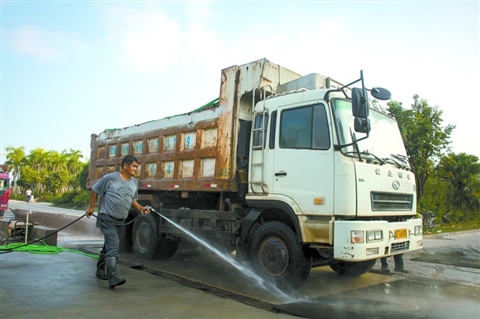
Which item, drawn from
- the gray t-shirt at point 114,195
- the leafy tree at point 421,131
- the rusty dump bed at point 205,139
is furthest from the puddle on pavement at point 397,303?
the leafy tree at point 421,131

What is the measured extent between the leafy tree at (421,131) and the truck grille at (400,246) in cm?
1030

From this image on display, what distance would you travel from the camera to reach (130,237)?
8.53m

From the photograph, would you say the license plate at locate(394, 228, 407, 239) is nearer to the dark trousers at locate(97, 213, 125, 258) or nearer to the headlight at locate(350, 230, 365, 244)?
the headlight at locate(350, 230, 365, 244)

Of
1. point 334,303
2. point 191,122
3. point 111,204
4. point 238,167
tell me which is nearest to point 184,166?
point 191,122

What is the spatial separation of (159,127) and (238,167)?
2.51 metres

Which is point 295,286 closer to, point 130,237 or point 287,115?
point 287,115

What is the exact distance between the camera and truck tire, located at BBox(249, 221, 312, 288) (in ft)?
16.8

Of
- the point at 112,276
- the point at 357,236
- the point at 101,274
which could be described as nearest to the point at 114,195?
the point at 112,276

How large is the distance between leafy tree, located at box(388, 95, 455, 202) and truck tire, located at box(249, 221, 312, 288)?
11.0 m

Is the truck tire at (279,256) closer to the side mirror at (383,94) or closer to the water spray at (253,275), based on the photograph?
the water spray at (253,275)

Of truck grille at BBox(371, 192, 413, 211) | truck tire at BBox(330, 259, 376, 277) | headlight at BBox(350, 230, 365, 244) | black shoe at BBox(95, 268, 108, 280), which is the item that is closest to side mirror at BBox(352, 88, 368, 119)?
truck grille at BBox(371, 192, 413, 211)

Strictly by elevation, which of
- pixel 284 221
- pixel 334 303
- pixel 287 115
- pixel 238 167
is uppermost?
pixel 287 115

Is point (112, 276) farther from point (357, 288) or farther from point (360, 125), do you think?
point (360, 125)

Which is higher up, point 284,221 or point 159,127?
point 159,127
